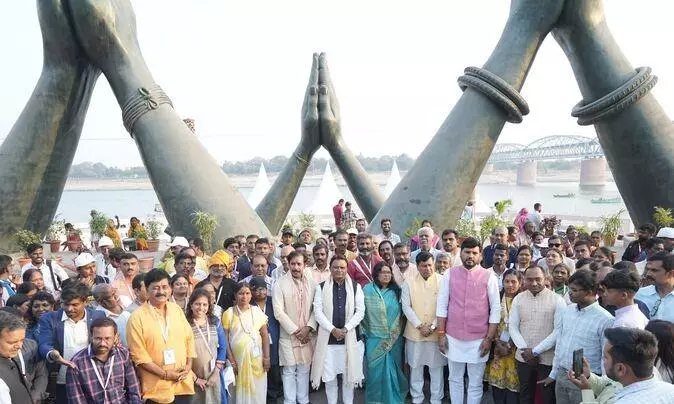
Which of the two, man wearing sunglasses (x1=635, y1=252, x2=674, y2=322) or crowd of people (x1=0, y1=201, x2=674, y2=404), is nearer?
crowd of people (x1=0, y1=201, x2=674, y2=404)

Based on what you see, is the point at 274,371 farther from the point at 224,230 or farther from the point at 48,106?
the point at 48,106

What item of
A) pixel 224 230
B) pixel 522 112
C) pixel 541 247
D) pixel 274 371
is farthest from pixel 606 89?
pixel 274 371

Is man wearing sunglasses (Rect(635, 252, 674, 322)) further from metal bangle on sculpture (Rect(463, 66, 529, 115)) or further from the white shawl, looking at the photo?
metal bangle on sculpture (Rect(463, 66, 529, 115))

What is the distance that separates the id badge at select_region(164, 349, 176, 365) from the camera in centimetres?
382

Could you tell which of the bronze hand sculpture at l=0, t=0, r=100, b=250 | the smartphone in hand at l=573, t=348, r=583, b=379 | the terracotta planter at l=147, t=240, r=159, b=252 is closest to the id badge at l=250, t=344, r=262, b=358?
the smartphone in hand at l=573, t=348, r=583, b=379

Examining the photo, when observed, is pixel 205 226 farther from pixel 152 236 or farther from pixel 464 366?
pixel 464 366

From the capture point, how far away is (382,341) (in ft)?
16.6

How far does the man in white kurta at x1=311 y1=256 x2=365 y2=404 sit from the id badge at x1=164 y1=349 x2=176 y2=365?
58.9 inches

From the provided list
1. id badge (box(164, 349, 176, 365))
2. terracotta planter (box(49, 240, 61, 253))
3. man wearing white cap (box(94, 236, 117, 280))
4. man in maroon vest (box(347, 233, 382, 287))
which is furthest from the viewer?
terracotta planter (box(49, 240, 61, 253))

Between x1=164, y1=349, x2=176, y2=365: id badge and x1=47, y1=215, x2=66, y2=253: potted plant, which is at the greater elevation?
x1=47, y1=215, x2=66, y2=253: potted plant

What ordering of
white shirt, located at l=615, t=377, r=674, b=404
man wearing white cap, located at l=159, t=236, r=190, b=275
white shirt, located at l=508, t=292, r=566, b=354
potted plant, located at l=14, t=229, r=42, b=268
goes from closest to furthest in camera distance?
white shirt, located at l=615, t=377, r=674, b=404 → white shirt, located at l=508, t=292, r=566, b=354 → man wearing white cap, located at l=159, t=236, r=190, b=275 → potted plant, located at l=14, t=229, r=42, b=268

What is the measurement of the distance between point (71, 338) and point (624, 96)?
914cm

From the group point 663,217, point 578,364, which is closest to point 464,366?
point 578,364

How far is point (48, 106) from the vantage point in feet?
33.1
